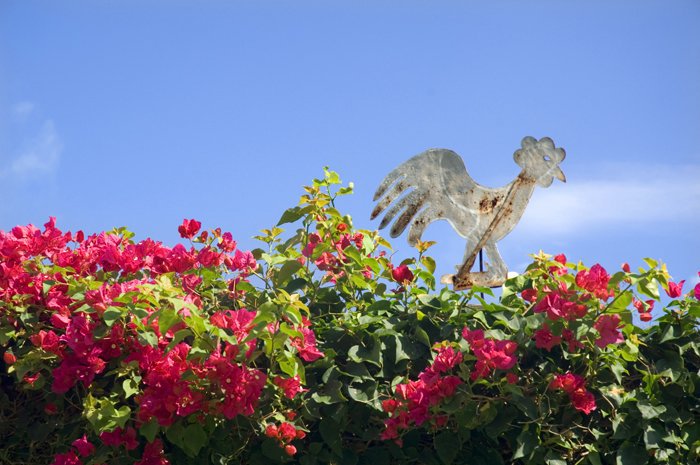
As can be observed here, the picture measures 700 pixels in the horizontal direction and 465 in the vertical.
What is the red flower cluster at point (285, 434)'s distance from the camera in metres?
2.46

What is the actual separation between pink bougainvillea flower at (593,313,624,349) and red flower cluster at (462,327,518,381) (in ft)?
0.86

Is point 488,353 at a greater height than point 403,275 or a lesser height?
lesser

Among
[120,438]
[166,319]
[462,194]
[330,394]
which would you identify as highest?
[462,194]

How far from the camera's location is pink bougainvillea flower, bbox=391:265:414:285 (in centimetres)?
280

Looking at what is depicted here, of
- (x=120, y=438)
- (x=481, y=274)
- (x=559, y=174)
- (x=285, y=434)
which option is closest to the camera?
(x=285, y=434)

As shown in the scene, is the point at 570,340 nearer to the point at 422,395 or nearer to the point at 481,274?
the point at 422,395

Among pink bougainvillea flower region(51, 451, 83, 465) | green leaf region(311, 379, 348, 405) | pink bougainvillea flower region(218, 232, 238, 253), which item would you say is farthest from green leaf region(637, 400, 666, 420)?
pink bougainvillea flower region(51, 451, 83, 465)

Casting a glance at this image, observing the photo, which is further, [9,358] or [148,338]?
[9,358]

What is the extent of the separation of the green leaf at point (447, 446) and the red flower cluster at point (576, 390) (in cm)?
34

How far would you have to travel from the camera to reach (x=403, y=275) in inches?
110

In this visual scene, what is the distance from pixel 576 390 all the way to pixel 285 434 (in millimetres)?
888

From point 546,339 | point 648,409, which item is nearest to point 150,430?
point 546,339

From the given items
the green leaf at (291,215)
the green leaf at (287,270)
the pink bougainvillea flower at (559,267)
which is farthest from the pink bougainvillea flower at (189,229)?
the pink bougainvillea flower at (559,267)

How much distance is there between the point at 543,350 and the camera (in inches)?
106
